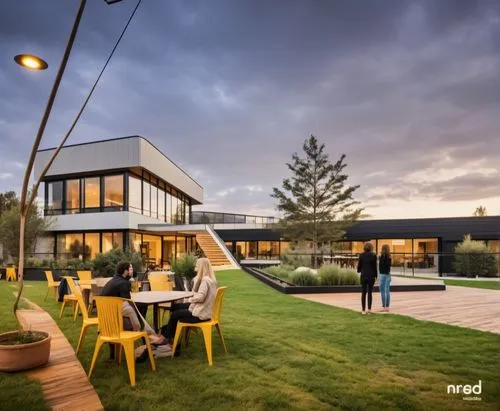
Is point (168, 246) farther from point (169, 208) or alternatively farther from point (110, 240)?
point (110, 240)

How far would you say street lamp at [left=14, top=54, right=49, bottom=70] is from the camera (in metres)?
3.93

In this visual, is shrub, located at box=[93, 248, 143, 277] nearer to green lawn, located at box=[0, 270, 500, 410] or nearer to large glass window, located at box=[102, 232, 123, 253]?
large glass window, located at box=[102, 232, 123, 253]

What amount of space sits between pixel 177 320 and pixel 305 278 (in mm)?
8419

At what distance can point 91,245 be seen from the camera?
24625mm

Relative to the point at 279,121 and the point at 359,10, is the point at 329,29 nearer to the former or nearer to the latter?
the point at 359,10

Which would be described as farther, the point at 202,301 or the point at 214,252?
the point at 214,252

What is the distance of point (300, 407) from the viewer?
3.66 metres

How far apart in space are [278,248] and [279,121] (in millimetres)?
16167

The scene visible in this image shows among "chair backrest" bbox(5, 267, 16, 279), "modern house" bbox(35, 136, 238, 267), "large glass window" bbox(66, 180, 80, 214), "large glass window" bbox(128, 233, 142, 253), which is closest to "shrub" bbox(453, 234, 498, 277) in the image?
"modern house" bbox(35, 136, 238, 267)

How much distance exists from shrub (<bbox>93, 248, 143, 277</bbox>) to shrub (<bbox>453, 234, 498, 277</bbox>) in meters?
17.4

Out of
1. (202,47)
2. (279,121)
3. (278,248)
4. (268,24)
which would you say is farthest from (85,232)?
(268,24)

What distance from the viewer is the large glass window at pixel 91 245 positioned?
80.5ft

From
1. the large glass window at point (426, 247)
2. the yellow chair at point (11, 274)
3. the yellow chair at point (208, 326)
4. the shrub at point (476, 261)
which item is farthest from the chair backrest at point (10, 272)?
the large glass window at point (426, 247)

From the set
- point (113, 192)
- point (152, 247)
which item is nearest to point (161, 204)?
point (152, 247)
